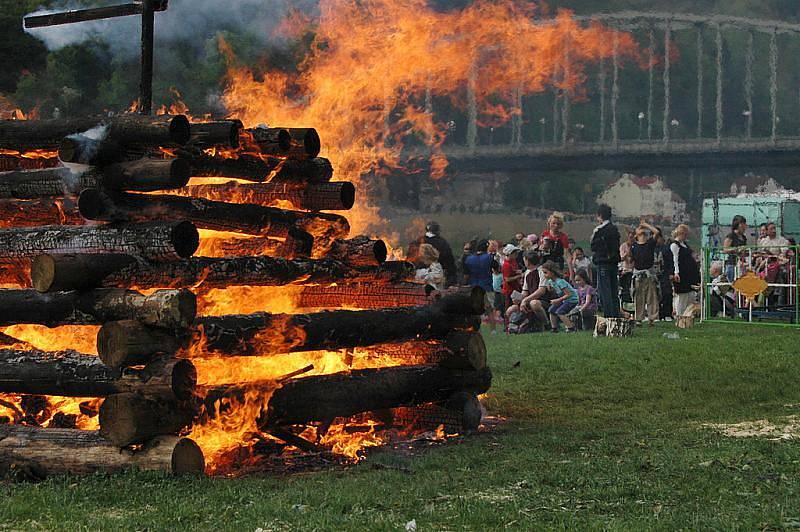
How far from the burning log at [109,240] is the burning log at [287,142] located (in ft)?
4.98

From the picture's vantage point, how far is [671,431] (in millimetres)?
11062

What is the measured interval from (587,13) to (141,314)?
11696 centimetres

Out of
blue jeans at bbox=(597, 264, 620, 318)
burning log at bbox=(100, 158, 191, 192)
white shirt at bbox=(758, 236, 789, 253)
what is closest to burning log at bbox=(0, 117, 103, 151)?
burning log at bbox=(100, 158, 191, 192)

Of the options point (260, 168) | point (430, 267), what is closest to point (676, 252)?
point (430, 267)

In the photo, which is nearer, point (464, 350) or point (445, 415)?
point (445, 415)

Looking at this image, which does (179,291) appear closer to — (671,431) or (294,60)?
(671,431)

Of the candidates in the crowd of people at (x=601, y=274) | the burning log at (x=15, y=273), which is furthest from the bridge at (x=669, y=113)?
the burning log at (x=15, y=273)

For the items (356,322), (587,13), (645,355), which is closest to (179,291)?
(356,322)

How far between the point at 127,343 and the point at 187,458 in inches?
36.8

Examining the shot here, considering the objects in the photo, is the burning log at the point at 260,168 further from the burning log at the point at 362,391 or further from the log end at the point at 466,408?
the log end at the point at 466,408

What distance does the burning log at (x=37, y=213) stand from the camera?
1005 cm

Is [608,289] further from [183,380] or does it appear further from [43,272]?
[43,272]

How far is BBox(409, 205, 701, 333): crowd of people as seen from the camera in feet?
71.3

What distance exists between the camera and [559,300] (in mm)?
23328
